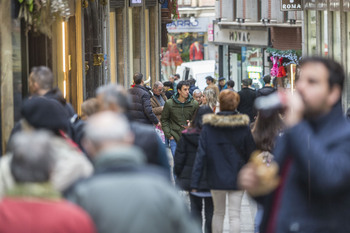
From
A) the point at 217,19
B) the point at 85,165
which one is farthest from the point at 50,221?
the point at 217,19

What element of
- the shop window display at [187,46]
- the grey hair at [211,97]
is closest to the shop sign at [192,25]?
the shop window display at [187,46]

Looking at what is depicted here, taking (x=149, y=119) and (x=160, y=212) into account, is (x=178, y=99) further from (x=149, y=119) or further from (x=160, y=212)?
(x=160, y=212)

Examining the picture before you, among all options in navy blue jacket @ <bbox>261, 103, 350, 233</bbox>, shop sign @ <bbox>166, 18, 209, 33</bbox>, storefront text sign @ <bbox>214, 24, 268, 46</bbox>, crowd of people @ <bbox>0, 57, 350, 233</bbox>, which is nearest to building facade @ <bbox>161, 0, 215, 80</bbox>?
shop sign @ <bbox>166, 18, 209, 33</bbox>

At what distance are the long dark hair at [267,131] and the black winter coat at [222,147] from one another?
29 cm

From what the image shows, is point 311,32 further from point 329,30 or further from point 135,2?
point 135,2

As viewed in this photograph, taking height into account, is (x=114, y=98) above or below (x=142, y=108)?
above

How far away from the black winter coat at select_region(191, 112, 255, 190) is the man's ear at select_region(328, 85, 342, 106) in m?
5.09

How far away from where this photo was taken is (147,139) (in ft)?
23.6

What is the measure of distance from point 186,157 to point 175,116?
209 inches

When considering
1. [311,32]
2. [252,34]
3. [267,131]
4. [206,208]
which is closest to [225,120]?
[267,131]

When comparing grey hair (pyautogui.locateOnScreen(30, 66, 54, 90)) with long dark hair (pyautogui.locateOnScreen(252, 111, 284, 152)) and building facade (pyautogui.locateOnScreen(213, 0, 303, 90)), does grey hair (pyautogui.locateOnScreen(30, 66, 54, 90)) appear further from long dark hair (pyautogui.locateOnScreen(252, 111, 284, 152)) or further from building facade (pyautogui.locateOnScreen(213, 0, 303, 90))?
building facade (pyautogui.locateOnScreen(213, 0, 303, 90))

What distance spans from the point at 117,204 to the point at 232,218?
5.90m

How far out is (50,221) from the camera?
177 inches

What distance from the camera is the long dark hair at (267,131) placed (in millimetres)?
10539
